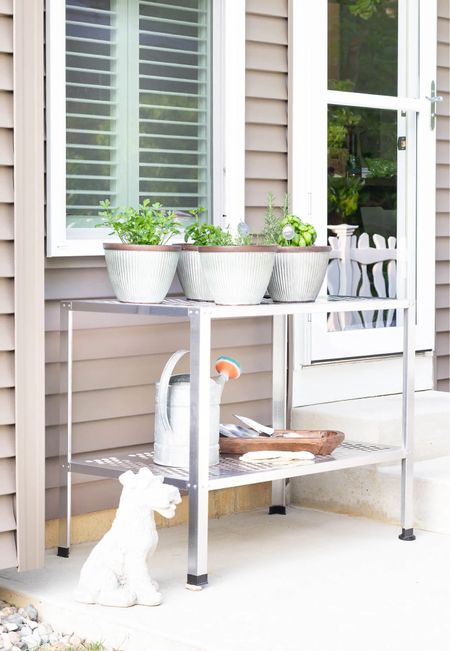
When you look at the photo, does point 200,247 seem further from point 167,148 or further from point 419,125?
point 419,125

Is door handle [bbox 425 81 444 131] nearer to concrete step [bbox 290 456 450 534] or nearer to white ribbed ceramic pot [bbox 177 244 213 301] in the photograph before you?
concrete step [bbox 290 456 450 534]

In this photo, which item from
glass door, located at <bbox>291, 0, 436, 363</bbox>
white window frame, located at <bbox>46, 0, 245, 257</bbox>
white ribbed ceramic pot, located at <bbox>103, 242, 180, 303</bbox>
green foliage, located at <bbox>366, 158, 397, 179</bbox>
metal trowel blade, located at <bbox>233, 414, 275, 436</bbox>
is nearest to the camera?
white ribbed ceramic pot, located at <bbox>103, 242, 180, 303</bbox>

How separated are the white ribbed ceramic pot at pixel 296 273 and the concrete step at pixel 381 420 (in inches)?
29.8

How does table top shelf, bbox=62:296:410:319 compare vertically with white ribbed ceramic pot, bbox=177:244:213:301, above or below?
below

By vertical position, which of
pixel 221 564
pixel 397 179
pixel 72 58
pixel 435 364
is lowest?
pixel 221 564

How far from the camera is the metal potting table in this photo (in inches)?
135

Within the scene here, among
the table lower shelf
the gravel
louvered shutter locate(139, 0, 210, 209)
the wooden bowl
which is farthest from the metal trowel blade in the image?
the gravel

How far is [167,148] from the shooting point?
4.25 metres

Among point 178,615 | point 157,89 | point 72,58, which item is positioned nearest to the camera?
point 178,615

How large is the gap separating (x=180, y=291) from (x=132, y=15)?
97 centimetres

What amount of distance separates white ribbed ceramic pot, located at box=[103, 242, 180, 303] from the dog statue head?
63cm

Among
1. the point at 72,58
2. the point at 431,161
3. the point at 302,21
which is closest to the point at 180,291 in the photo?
the point at 72,58

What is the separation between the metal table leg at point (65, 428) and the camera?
3822 mm

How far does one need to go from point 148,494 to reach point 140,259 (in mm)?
771
